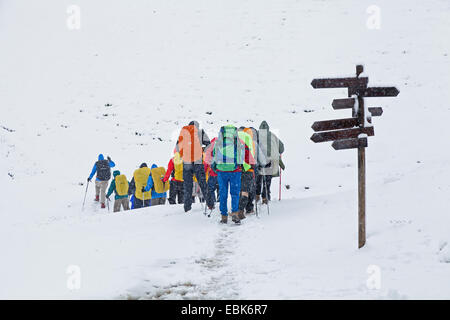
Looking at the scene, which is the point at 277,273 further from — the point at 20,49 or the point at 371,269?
the point at 20,49

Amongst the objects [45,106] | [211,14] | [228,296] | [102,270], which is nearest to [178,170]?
[102,270]

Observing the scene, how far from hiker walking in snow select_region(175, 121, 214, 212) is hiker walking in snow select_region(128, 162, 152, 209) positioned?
2508mm

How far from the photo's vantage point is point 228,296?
5094 mm

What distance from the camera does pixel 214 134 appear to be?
74.6 feet

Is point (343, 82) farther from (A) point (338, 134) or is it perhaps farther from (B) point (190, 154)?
(B) point (190, 154)

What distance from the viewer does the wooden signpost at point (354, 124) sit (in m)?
6.60

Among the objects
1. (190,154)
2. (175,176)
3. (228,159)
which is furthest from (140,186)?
(228,159)

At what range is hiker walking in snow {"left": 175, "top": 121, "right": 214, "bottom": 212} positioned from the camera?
34.7 ft

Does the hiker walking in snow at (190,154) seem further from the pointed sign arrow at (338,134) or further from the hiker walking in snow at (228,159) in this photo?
the pointed sign arrow at (338,134)

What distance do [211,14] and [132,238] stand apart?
30716 millimetres

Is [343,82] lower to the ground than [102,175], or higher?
higher

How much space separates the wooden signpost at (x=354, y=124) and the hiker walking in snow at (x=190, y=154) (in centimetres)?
442

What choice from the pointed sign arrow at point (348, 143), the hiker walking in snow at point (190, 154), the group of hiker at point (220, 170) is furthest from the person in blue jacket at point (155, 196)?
the pointed sign arrow at point (348, 143)

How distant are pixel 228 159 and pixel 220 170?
331mm
